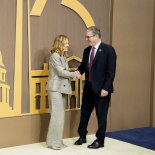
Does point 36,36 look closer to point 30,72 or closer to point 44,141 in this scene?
point 30,72

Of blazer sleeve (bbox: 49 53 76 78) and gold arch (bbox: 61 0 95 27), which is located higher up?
gold arch (bbox: 61 0 95 27)

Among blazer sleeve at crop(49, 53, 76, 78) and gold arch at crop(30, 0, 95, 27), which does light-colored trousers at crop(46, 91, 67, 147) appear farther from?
gold arch at crop(30, 0, 95, 27)

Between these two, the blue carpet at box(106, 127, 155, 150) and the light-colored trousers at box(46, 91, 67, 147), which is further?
the blue carpet at box(106, 127, 155, 150)

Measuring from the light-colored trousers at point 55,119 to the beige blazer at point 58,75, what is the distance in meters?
0.08

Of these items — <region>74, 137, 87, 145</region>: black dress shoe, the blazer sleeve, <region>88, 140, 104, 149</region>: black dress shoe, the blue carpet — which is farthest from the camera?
the blue carpet

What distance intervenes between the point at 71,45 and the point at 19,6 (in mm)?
902

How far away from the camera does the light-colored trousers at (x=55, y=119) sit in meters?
4.45

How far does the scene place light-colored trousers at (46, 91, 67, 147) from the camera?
4445 mm

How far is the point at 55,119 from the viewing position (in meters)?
4.46

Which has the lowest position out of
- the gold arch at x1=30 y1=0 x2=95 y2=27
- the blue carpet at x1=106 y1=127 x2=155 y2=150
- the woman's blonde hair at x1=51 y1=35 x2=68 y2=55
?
the blue carpet at x1=106 y1=127 x2=155 y2=150

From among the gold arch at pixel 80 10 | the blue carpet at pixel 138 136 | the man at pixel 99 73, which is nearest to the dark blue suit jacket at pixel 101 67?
the man at pixel 99 73

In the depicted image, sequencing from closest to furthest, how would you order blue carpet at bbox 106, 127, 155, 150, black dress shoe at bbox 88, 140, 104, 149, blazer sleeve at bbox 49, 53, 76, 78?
1. blazer sleeve at bbox 49, 53, 76, 78
2. black dress shoe at bbox 88, 140, 104, 149
3. blue carpet at bbox 106, 127, 155, 150

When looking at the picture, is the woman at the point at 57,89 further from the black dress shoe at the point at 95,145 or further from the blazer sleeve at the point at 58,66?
the black dress shoe at the point at 95,145

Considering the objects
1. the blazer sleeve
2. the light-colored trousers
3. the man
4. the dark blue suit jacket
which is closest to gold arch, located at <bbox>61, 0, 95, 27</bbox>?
the man
